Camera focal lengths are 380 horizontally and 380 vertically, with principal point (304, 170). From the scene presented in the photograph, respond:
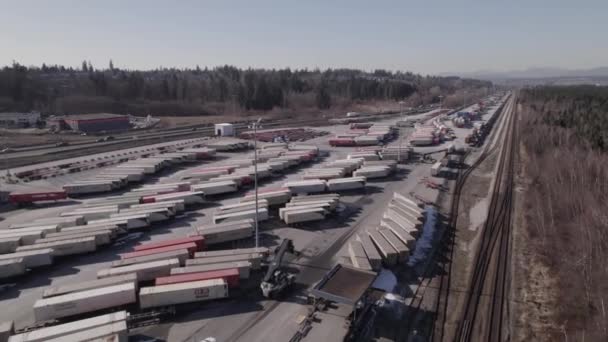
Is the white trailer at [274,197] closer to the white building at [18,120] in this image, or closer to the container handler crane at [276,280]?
the container handler crane at [276,280]

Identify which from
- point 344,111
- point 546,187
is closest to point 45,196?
point 546,187

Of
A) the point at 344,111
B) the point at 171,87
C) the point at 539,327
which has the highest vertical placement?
the point at 171,87

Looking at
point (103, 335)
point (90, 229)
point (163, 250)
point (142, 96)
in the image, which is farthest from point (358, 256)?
point (142, 96)

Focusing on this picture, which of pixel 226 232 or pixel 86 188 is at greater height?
pixel 86 188

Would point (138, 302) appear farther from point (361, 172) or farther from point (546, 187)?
point (546, 187)

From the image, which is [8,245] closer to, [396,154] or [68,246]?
[68,246]
